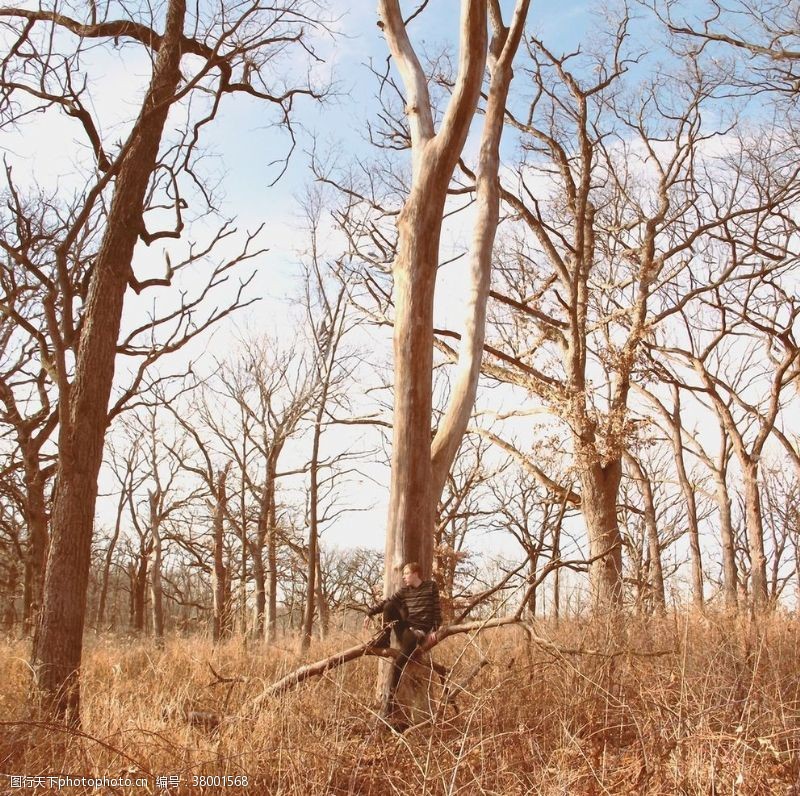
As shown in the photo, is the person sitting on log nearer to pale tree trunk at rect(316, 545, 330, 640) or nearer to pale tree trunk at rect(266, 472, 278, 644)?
pale tree trunk at rect(316, 545, 330, 640)

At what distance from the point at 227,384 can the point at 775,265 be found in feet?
45.7

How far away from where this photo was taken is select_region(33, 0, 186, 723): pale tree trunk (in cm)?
553

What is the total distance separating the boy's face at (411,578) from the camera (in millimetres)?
5613

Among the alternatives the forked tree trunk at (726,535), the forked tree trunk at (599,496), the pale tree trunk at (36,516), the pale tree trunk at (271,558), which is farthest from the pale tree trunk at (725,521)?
the pale tree trunk at (36,516)

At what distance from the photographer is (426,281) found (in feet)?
21.4

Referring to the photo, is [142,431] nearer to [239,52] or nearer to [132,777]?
[239,52]

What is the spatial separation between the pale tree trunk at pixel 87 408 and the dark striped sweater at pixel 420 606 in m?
2.35

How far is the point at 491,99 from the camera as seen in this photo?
24.5 ft

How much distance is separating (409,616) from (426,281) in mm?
2909

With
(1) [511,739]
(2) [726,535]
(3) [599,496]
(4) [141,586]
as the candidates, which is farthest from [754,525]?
(4) [141,586]

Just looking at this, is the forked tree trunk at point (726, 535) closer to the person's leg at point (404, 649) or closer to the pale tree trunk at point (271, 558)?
the pale tree trunk at point (271, 558)

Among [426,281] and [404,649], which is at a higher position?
[426,281]

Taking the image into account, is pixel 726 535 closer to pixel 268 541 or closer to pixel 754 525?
pixel 754 525

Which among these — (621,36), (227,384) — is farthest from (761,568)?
(227,384)
